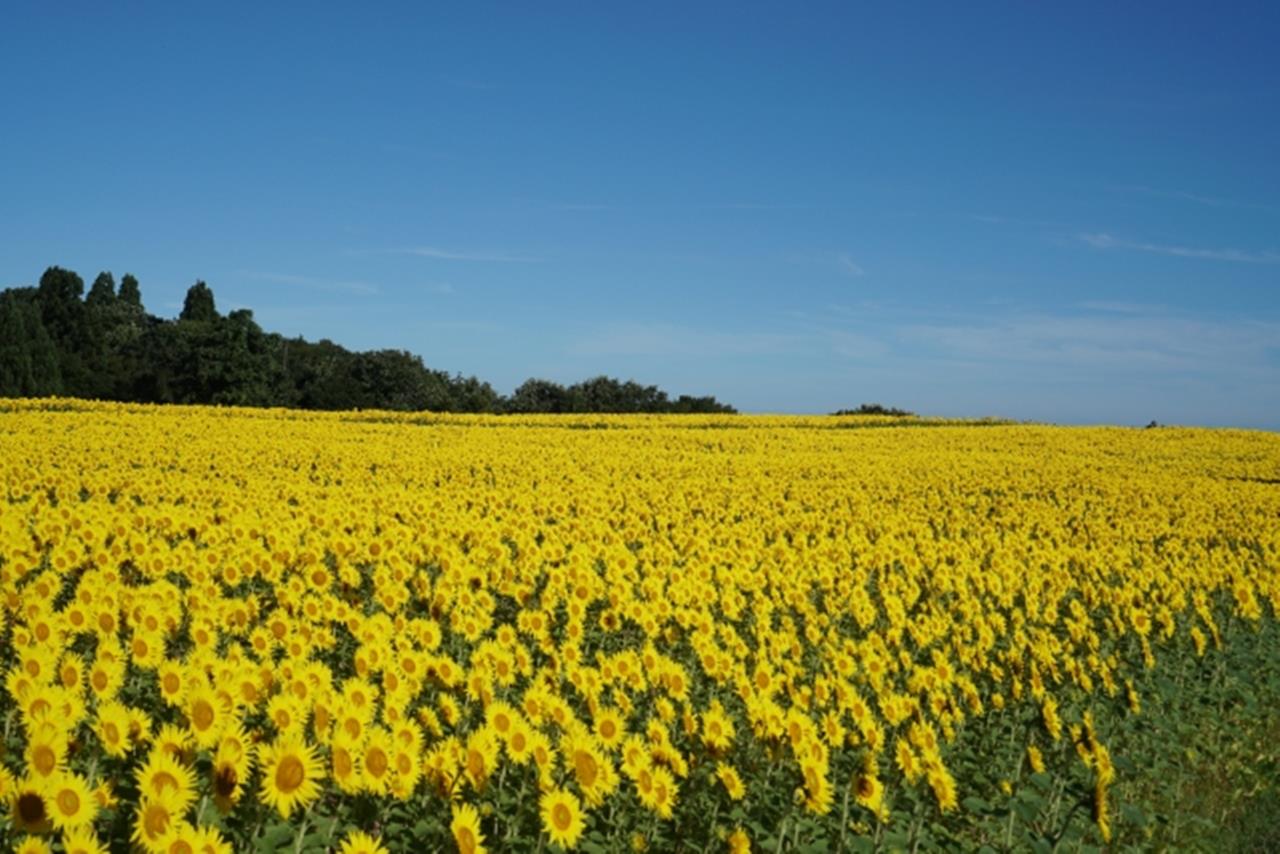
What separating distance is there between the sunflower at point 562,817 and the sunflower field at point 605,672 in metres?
0.01

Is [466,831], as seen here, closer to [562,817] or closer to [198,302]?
[562,817]

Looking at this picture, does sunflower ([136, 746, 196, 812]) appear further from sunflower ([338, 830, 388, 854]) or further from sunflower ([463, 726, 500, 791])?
sunflower ([463, 726, 500, 791])

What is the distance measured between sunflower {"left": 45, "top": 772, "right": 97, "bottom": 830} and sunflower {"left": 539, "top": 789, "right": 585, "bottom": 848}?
1685 millimetres

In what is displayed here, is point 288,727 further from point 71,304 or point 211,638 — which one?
point 71,304

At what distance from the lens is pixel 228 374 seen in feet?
220

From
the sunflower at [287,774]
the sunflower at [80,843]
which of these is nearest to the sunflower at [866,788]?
the sunflower at [287,774]

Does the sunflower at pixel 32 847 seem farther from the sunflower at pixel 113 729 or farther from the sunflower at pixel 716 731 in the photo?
the sunflower at pixel 716 731

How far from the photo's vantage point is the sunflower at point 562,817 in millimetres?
3885

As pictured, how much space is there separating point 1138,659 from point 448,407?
224 ft

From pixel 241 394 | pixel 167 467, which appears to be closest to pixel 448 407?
pixel 241 394

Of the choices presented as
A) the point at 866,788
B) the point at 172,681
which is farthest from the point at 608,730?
the point at 172,681

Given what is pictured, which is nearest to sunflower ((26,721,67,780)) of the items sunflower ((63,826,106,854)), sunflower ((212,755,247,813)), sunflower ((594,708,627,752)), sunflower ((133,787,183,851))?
sunflower ((63,826,106,854))

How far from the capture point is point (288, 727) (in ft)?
12.6

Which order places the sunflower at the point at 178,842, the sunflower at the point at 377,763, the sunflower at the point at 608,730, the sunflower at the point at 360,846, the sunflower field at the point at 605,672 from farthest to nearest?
the sunflower at the point at 608,730 → the sunflower field at the point at 605,672 → the sunflower at the point at 377,763 → the sunflower at the point at 360,846 → the sunflower at the point at 178,842
